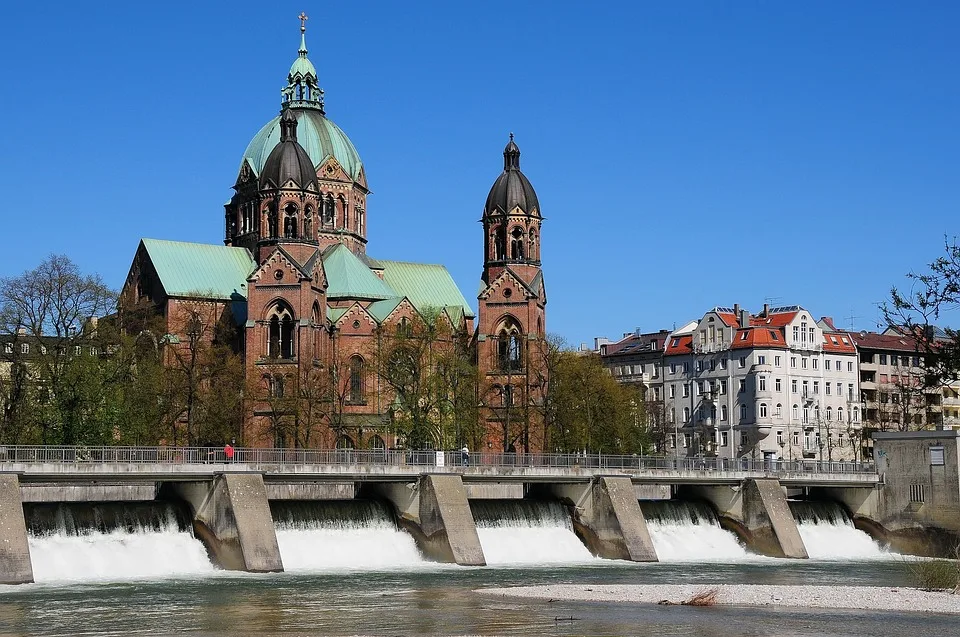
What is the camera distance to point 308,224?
10275 centimetres

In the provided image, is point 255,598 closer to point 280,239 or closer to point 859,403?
point 280,239

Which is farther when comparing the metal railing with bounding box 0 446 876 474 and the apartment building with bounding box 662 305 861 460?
the apartment building with bounding box 662 305 861 460

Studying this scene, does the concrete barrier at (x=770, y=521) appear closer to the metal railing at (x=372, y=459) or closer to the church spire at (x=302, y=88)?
the metal railing at (x=372, y=459)

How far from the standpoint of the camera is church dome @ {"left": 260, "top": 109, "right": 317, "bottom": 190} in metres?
103

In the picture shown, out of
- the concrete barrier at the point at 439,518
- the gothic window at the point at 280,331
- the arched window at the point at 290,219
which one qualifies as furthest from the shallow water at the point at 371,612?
the arched window at the point at 290,219

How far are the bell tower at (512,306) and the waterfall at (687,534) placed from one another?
28022 mm

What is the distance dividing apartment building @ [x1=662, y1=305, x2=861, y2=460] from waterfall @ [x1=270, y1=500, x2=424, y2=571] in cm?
6054

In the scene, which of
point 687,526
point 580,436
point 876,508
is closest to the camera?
point 687,526

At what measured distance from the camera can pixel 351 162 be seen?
4692 inches

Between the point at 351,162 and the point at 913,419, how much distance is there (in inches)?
1954

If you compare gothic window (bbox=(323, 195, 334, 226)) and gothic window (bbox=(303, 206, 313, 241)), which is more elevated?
gothic window (bbox=(323, 195, 334, 226))

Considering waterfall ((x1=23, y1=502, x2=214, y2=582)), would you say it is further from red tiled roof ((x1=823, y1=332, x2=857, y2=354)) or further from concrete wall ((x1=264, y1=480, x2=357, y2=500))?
red tiled roof ((x1=823, y1=332, x2=857, y2=354))

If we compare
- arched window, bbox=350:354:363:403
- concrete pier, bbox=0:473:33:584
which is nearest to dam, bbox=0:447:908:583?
concrete pier, bbox=0:473:33:584

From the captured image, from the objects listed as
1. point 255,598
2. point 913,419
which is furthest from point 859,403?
point 255,598
